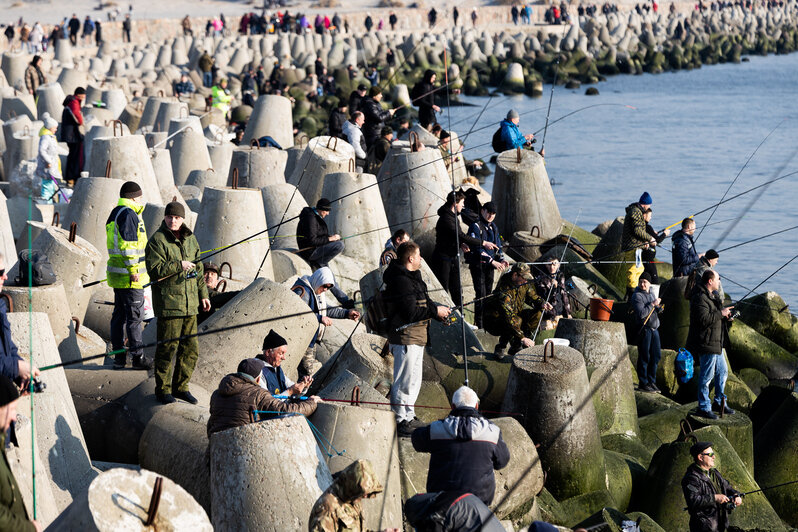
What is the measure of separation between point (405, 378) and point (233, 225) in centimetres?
404

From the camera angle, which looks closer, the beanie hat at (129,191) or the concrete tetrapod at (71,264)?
the beanie hat at (129,191)

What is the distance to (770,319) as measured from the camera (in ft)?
43.4

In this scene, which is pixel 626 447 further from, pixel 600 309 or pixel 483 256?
pixel 483 256

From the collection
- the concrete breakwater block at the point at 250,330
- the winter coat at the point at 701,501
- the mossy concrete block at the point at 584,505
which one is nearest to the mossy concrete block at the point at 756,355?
the mossy concrete block at the point at 584,505

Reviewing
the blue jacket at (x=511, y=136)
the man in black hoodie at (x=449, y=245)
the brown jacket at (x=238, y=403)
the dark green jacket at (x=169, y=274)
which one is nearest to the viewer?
the brown jacket at (x=238, y=403)

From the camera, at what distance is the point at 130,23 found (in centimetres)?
4341

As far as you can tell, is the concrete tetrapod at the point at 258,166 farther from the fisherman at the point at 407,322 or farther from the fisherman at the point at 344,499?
the fisherman at the point at 344,499

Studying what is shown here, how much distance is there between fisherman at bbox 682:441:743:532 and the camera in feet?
23.0

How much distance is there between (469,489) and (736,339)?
768 cm

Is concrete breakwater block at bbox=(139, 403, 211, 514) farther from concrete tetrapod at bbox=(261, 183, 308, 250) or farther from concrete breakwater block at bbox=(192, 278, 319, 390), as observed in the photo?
concrete tetrapod at bbox=(261, 183, 308, 250)

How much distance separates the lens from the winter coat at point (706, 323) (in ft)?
30.3

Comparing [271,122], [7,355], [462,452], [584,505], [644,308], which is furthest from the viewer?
[271,122]

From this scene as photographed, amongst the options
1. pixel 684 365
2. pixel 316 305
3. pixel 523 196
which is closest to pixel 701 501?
pixel 316 305

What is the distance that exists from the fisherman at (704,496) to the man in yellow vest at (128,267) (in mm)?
3714
